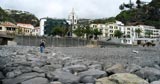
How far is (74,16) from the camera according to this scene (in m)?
137

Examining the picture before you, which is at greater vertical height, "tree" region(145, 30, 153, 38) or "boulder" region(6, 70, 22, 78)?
"boulder" region(6, 70, 22, 78)

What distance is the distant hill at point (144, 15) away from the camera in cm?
13412

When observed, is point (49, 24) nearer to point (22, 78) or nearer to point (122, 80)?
point (22, 78)

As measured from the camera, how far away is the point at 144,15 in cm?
14088

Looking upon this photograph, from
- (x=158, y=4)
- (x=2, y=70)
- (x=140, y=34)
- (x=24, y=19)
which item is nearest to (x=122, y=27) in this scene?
(x=140, y=34)

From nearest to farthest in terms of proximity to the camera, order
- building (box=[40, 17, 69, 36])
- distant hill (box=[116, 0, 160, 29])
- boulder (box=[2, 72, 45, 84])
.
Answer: boulder (box=[2, 72, 45, 84]) → building (box=[40, 17, 69, 36]) → distant hill (box=[116, 0, 160, 29])

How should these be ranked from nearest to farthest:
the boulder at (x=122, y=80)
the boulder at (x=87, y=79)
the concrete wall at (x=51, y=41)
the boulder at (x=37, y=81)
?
the boulder at (x=122, y=80) → the boulder at (x=37, y=81) → the boulder at (x=87, y=79) → the concrete wall at (x=51, y=41)

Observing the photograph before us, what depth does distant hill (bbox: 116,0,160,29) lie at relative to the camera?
134 m

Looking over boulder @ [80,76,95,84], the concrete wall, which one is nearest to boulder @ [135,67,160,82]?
boulder @ [80,76,95,84]

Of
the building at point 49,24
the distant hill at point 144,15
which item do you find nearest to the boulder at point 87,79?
the building at point 49,24

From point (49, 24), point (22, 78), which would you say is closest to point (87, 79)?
point (22, 78)

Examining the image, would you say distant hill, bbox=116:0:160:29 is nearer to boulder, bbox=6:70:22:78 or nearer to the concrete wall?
the concrete wall

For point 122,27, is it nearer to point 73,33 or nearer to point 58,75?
point 73,33

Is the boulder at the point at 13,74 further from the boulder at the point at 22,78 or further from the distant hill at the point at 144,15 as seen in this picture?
the distant hill at the point at 144,15
